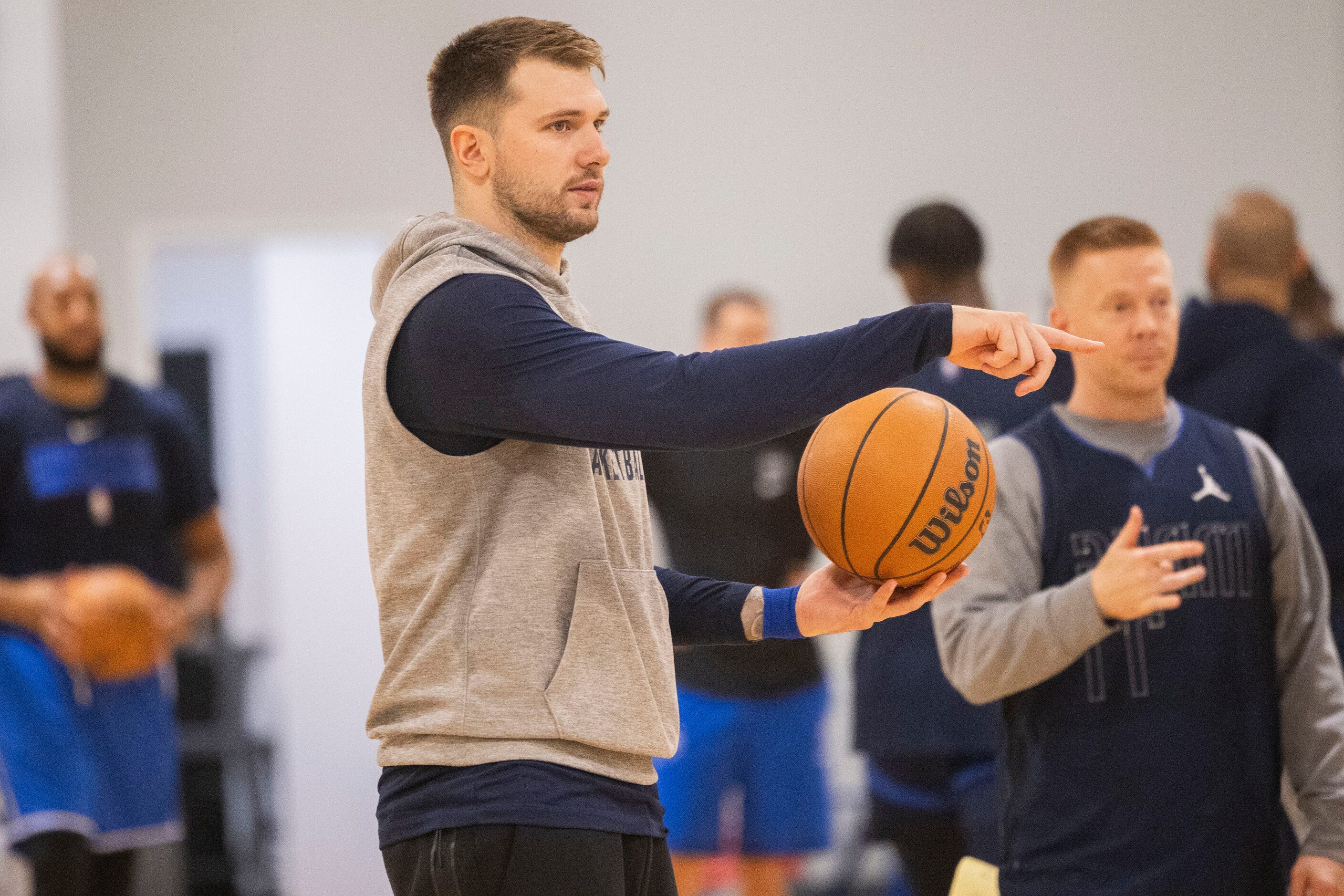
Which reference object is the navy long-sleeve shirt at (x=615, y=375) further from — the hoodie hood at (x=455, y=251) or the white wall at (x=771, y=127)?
the white wall at (x=771, y=127)

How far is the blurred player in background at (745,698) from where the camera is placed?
426cm

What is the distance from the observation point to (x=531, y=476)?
5.51 ft

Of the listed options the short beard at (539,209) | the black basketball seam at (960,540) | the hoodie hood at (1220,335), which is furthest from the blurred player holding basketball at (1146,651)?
the short beard at (539,209)

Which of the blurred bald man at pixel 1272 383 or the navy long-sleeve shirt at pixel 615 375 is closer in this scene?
the navy long-sleeve shirt at pixel 615 375

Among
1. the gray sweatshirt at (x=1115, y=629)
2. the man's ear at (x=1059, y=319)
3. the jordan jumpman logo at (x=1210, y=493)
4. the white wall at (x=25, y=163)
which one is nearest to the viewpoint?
the gray sweatshirt at (x=1115, y=629)

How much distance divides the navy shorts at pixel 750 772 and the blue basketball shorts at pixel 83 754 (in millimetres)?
1540

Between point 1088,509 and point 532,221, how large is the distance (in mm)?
1128

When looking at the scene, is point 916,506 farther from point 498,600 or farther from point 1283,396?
point 1283,396

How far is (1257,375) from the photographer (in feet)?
9.83

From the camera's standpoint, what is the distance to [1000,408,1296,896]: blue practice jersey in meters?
2.26

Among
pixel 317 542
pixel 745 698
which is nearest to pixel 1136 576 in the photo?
pixel 745 698

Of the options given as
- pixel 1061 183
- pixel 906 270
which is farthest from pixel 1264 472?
pixel 1061 183

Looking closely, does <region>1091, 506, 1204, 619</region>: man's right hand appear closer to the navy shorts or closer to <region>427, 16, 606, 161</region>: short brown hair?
<region>427, 16, 606, 161</region>: short brown hair

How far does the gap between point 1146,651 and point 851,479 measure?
2.22ft
